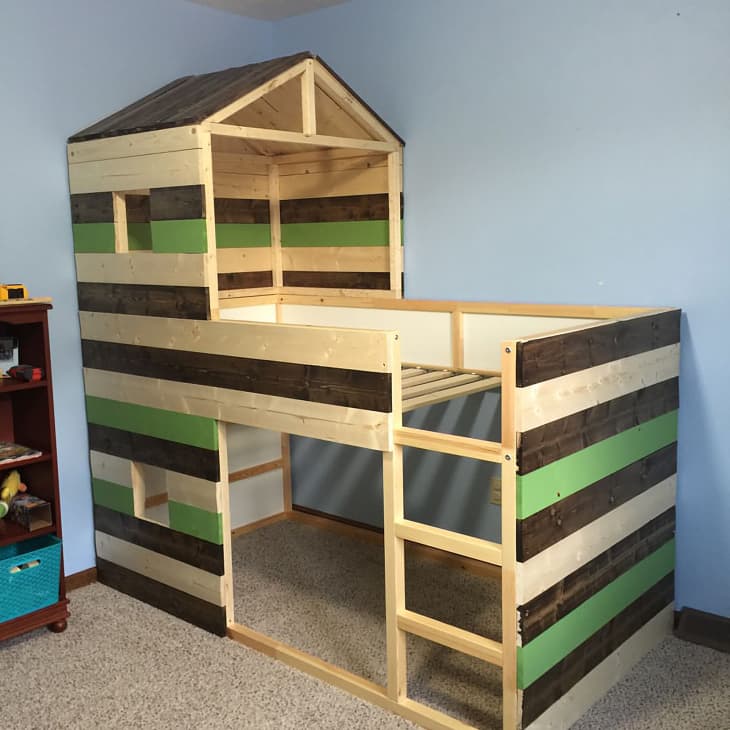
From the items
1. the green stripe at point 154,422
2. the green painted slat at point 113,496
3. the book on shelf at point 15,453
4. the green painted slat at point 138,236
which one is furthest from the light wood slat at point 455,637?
the green painted slat at point 138,236

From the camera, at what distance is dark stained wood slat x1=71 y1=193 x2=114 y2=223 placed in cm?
328

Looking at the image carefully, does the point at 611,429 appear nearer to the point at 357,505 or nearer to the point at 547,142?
the point at 547,142

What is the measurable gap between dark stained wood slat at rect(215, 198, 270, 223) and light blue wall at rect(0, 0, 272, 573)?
1.87ft

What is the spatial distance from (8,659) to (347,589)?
128cm

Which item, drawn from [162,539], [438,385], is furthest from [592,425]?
[162,539]

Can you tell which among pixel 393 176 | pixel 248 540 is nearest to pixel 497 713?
pixel 248 540

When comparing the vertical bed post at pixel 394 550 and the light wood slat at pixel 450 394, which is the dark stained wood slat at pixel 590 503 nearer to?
the vertical bed post at pixel 394 550

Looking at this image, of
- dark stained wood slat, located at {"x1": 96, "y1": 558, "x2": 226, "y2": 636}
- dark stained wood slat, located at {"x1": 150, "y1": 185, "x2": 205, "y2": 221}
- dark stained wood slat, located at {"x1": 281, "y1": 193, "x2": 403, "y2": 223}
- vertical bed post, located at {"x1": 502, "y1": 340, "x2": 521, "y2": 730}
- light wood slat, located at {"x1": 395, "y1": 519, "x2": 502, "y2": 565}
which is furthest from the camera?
dark stained wood slat, located at {"x1": 281, "y1": 193, "x2": 403, "y2": 223}

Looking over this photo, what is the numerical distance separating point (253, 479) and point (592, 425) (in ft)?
6.98

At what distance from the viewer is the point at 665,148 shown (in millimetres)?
2910

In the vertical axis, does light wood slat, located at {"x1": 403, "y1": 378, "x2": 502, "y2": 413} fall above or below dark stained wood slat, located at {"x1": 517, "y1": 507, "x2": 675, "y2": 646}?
above

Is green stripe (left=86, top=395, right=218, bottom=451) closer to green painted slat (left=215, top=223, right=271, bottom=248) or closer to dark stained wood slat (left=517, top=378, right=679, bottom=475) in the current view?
green painted slat (left=215, top=223, right=271, bottom=248)

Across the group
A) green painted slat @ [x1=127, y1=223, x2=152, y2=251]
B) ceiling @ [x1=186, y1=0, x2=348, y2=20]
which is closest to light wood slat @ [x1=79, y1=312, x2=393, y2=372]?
green painted slat @ [x1=127, y1=223, x2=152, y2=251]

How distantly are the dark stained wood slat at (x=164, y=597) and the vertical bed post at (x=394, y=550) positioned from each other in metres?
0.79
